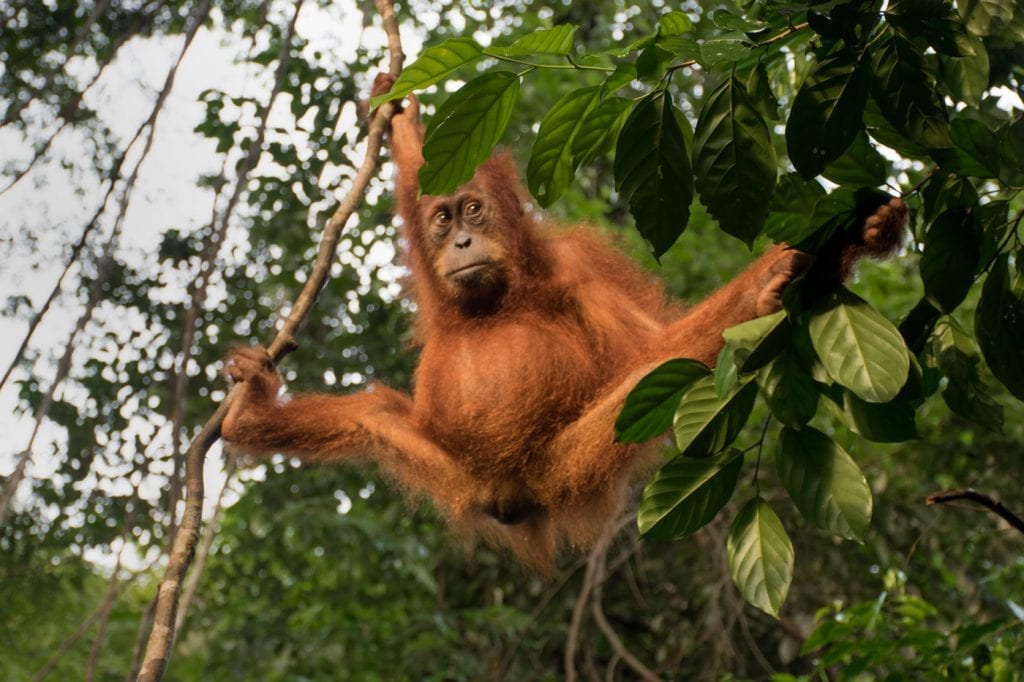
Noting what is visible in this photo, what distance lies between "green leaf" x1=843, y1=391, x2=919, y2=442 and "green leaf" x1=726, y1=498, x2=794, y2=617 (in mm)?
189

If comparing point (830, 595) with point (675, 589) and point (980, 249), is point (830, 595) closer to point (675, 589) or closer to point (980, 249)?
point (675, 589)

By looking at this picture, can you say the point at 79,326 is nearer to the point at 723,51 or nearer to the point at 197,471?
the point at 197,471

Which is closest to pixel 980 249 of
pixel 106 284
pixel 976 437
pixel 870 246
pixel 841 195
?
pixel 841 195

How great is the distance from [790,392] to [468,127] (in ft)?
2.06

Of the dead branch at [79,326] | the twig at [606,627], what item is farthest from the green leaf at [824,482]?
the twig at [606,627]

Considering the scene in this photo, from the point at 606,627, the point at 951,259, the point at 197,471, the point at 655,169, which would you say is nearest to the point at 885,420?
the point at 951,259

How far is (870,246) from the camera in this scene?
1899 mm

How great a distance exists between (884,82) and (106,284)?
428cm

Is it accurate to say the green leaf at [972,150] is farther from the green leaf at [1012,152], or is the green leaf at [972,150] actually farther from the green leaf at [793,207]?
the green leaf at [793,207]

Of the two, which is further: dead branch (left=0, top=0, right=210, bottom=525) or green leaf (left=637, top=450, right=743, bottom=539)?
dead branch (left=0, top=0, right=210, bottom=525)

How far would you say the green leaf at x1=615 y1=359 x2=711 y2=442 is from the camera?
1592mm

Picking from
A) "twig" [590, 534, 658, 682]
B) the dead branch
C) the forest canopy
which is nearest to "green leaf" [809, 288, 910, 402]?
the forest canopy

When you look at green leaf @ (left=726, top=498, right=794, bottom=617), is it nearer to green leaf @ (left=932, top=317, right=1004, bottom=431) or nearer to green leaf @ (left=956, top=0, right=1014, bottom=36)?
green leaf @ (left=932, top=317, right=1004, bottom=431)

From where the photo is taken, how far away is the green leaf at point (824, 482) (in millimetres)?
1459
